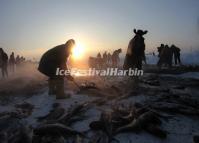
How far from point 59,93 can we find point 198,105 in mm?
5136

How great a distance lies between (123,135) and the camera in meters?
7.39

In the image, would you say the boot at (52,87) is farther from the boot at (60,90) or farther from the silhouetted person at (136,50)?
the silhouetted person at (136,50)

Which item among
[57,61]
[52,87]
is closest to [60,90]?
[52,87]

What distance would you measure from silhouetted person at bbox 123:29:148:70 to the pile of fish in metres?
Result: 5.25

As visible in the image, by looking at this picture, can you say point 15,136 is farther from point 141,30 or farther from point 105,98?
point 141,30

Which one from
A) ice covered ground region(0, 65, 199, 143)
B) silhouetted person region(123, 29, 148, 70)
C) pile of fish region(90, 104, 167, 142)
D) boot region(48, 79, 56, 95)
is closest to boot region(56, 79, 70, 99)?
ice covered ground region(0, 65, 199, 143)

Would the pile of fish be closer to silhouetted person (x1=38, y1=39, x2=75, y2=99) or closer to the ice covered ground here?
the ice covered ground

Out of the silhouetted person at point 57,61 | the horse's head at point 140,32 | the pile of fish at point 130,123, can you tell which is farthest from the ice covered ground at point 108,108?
the horse's head at point 140,32

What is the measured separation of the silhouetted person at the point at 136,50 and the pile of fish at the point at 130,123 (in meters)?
5.25

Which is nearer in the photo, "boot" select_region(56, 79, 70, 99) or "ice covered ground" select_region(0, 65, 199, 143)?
"ice covered ground" select_region(0, 65, 199, 143)

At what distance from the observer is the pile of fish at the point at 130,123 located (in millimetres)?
7379

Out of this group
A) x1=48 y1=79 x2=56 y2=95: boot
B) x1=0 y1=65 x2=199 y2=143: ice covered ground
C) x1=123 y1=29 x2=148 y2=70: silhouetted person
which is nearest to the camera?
x1=0 y1=65 x2=199 y2=143: ice covered ground

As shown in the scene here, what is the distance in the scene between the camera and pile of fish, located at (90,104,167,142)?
738 centimetres

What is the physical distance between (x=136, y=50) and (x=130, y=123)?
6180 millimetres
